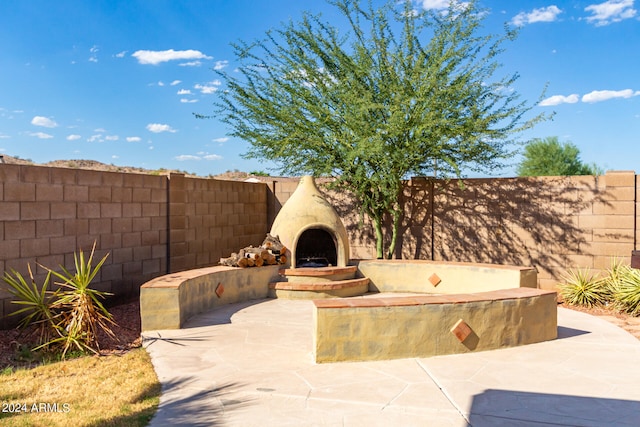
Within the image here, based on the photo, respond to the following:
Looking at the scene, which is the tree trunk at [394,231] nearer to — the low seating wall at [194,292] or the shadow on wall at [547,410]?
the low seating wall at [194,292]

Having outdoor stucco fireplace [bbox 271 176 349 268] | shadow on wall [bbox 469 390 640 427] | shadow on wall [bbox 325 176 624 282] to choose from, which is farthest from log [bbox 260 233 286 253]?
shadow on wall [bbox 469 390 640 427]

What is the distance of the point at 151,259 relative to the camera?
1052 cm

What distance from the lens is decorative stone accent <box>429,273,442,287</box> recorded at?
10938 mm

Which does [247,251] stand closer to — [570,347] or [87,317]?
[87,317]

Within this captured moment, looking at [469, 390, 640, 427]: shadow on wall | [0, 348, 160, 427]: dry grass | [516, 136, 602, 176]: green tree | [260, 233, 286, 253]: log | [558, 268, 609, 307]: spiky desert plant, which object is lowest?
[469, 390, 640, 427]: shadow on wall

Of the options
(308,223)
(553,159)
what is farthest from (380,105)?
(553,159)

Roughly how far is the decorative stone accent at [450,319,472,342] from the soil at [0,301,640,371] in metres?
3.40

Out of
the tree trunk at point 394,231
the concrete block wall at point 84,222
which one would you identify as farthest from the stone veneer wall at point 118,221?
the tree trunk at point 394,231

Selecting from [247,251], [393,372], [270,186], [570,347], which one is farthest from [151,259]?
[570,347]

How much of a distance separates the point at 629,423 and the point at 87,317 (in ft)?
21.3

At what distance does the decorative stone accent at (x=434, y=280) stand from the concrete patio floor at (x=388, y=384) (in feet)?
11.1

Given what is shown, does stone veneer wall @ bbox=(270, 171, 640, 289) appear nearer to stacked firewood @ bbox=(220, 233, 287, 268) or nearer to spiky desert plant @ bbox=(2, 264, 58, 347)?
stacked firewood @ bbox=(220, 233, 287, 268)

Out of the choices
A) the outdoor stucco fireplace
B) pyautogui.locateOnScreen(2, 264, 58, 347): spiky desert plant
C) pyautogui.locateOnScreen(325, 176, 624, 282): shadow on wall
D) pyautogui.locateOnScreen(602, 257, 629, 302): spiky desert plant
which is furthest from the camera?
pyautogui.locateOnScreen(325, 176, 624, 282): shadow on wall

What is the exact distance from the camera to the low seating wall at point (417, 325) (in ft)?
20.3
